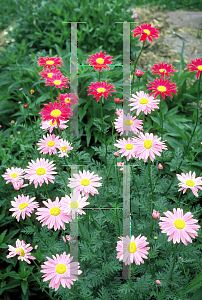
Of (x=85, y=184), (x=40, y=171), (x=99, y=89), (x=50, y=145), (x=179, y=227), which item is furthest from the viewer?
(x=99, y=89)

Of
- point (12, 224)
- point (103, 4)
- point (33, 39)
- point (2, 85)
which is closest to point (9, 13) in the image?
point (33, 39)

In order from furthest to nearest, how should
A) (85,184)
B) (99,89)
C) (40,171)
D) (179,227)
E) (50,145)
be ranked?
(99,89) < (50,145) < (40,171) < (85,184) < (179,227)

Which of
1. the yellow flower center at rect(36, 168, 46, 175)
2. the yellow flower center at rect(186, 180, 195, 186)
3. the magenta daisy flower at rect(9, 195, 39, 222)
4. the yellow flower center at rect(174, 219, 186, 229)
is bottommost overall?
the magenta daisy flower at rect(9, 195, 39, 222)

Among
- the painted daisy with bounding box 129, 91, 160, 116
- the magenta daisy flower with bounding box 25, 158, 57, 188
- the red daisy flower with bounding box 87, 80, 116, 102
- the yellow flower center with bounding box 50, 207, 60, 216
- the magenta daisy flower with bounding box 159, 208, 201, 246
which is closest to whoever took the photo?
the magenta daisy flower with bounding box 159, 208, 201, 246

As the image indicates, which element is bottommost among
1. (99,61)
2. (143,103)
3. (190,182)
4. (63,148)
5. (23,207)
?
(23,207)

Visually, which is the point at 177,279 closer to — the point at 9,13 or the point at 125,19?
the point at 125,19

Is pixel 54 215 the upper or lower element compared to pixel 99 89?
lower

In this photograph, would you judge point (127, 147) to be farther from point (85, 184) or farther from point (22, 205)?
point (22, 205)

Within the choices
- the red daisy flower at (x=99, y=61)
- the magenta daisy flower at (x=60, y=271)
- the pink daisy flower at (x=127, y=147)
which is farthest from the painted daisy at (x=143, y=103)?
the magenta daisy flower at (x=60, y=271)

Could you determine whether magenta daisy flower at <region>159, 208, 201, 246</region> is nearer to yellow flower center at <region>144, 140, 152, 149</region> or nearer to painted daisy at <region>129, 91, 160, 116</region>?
yellow flower center at <region>144, 140, 152, 149</region>

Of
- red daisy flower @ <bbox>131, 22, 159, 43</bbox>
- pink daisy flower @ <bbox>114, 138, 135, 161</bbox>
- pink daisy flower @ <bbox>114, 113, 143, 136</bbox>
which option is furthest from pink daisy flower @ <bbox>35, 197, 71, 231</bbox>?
red daisy flower @ <bbox>131, 22, 159, 43</bbox>

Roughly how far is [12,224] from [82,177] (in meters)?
1.09

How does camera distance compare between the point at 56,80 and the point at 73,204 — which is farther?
the point at 56,80

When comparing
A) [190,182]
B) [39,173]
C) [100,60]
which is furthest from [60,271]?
[100,60]
